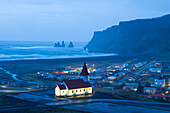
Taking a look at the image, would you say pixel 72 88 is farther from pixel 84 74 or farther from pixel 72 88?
pixel 84 74

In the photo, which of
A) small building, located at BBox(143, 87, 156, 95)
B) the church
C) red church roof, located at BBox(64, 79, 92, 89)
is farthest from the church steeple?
small building, located at BBox(143, 87, 156, 95)

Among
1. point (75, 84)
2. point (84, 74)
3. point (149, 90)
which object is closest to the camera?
point (75, 84)

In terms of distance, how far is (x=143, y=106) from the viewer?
47.3m

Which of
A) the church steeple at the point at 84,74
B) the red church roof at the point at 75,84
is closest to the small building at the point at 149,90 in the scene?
the church steeple at the point at 84,74

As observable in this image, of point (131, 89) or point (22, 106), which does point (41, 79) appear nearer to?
point (131, 89)

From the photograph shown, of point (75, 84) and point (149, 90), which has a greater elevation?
point (75, 84)

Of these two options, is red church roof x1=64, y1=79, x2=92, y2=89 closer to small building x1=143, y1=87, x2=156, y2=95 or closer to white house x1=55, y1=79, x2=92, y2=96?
white house x1=55, y1=79, x2=92, y2=96

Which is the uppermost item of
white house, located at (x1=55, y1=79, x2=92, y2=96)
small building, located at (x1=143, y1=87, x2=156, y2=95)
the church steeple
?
the church steeple

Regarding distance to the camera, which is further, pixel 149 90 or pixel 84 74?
pixel 149 90

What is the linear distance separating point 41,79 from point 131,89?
30678 millimetres

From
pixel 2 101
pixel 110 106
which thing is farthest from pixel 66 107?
pixel 2 101

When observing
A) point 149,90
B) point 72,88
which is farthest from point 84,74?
point 149,90

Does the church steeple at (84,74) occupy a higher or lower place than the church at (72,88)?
higher

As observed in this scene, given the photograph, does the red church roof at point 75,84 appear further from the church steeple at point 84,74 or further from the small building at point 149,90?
the small building at point 149,90
